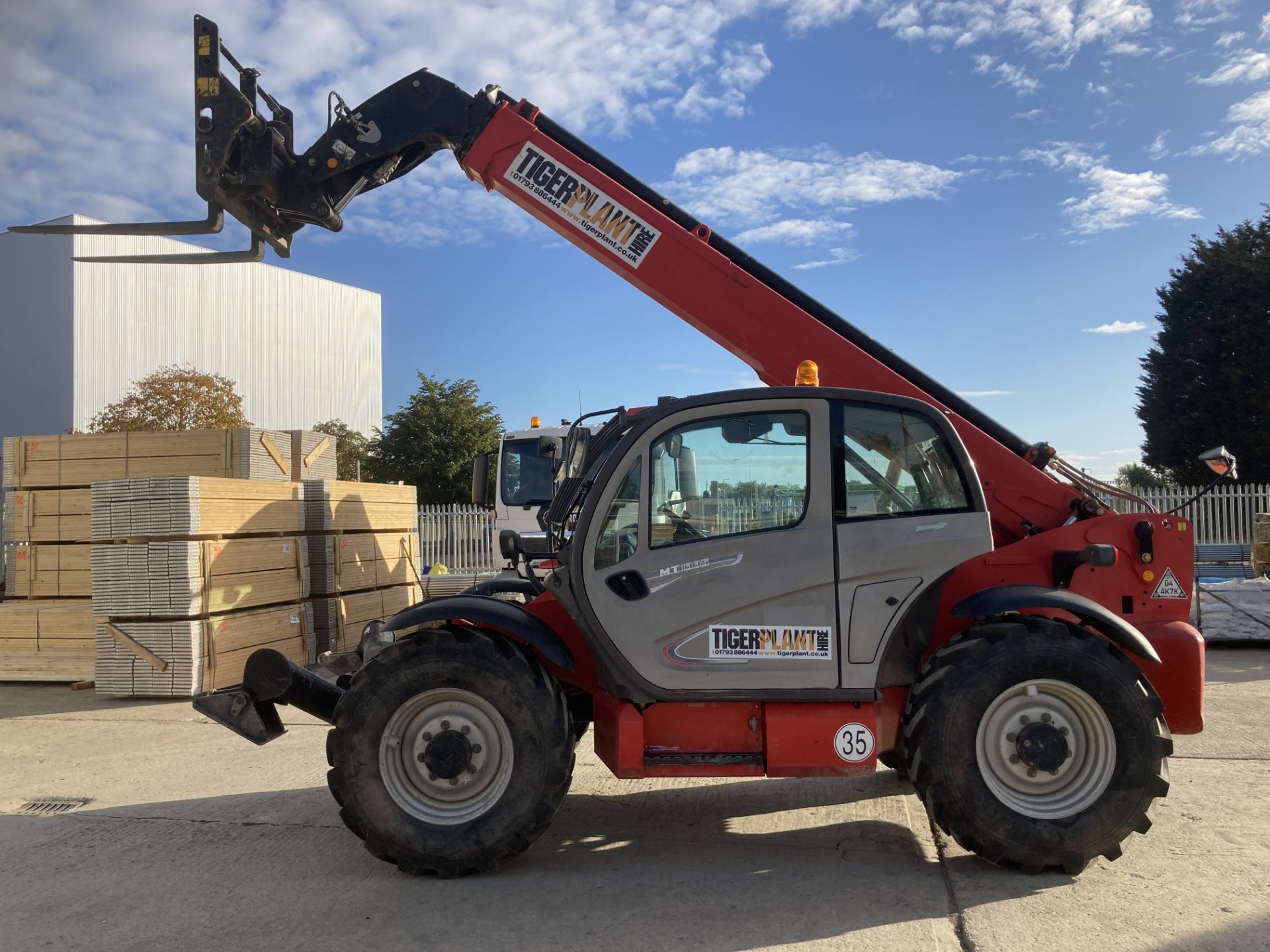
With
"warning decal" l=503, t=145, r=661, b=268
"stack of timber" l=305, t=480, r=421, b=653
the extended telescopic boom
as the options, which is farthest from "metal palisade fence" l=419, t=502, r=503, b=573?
"warning decal" l=503, t=145, r=661, b=268

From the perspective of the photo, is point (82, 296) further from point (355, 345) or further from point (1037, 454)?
point (1037, 454)

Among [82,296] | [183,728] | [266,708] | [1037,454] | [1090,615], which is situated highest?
[82,296]

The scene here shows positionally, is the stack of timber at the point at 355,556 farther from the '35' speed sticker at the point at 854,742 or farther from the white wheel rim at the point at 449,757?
the '35' speed sticker at the point at 854,742

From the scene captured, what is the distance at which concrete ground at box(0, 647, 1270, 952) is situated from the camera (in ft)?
11.7

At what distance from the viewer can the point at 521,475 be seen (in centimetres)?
1143

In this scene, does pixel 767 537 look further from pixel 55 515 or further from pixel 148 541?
pixel 55 515

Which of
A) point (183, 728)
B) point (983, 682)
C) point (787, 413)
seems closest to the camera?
point (983, 682)

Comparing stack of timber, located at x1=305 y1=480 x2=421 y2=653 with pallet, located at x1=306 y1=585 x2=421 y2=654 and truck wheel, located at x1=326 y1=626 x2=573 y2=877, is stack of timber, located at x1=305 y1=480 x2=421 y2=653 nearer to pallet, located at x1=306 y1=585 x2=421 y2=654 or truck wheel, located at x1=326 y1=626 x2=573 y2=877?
pallet, located at x1=306 y1=585 x2=421 y2=654

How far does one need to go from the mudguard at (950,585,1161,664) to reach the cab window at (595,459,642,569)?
153 centimetres

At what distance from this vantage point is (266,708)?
4.71 meters

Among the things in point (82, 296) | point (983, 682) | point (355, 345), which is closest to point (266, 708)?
point (983, 682)

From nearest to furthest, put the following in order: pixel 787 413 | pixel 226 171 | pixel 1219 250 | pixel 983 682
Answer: pixel 983 682, pixel 787 413, pixel 226 171, pixel 1219 250

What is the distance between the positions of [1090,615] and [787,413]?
1.64 metres

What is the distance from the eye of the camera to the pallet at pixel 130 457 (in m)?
9.97
